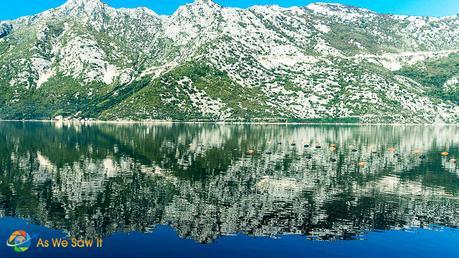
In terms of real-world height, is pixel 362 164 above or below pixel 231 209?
above

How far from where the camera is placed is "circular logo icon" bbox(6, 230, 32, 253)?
78750 millimetres

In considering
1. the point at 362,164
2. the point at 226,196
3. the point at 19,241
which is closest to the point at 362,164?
the point at 362,164

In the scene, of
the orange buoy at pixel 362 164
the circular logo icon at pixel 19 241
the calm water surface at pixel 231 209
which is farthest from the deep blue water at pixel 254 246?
the orange buoy at pixel 362 164

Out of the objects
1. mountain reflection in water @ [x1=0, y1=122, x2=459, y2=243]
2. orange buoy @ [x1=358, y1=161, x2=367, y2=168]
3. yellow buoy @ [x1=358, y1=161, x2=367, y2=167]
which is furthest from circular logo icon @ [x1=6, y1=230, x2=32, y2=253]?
yellow buoy @ [x1=358, y1=161, x2=367, y2=167]

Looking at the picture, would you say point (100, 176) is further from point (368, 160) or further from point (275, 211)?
point (368, 160)

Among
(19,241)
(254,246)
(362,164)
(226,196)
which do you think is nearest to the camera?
(254,246)

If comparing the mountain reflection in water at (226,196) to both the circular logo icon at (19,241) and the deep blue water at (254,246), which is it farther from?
the circular logo icon at (19,241)

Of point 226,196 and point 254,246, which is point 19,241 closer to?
point 254,246

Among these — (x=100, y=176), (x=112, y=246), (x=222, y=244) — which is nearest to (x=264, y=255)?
(x=222, y=244)

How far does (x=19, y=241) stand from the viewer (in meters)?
81.9

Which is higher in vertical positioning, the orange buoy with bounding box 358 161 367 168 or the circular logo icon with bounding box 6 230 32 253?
the orange buoy with bounding box 358 161 367 168

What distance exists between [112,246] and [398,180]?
9809 cm

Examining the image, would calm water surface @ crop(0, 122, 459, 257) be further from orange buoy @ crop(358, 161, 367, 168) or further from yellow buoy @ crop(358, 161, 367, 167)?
yellow buoy @ crop(358, 161, 367, 167)

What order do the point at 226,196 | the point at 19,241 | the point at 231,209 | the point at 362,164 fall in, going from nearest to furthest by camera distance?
the point at 19,241
the point at 231,209
the point at 226,196
the point at 362,164
